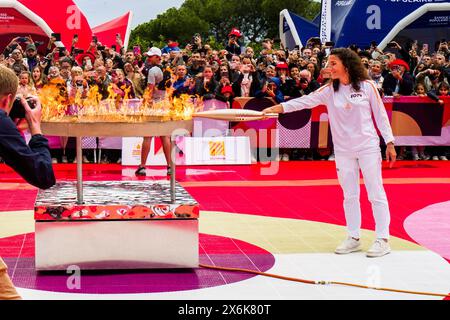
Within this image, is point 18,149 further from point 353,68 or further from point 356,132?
point 353,68

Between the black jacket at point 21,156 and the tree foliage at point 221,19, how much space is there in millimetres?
71636

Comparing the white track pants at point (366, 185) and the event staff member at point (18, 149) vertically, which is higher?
the event staff member at point (18, 149)

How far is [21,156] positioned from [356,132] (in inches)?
168

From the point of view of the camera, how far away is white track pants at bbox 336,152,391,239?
750cm

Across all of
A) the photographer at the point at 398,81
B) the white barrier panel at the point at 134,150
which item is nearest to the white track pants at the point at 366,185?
the white barrier panel at the point at 134,150

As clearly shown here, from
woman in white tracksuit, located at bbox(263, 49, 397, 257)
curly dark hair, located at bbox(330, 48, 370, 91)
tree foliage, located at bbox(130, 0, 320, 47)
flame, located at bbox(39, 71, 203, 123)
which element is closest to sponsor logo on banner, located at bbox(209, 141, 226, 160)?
woman in white tracksuit, located at bbox(263, 49, 397, 257)

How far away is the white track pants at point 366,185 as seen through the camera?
750cm

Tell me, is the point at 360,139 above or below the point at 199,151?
above

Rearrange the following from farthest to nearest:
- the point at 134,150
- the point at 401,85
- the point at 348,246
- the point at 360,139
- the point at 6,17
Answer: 1. the point at 6,17
2. the point at 401,85
3. the point at 134,150
4. the point at 348,246
5. the point at 360,139

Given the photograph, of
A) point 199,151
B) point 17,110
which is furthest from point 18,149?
point 199,151

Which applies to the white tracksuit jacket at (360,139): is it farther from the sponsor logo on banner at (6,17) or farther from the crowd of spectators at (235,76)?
the sponsor logo on banner at (6,17)

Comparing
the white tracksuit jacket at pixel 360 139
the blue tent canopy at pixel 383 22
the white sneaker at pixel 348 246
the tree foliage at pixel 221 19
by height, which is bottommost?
the white sneaker at pixel 348 246

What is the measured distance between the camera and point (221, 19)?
8012cm

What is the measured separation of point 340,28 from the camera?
1154 inches
